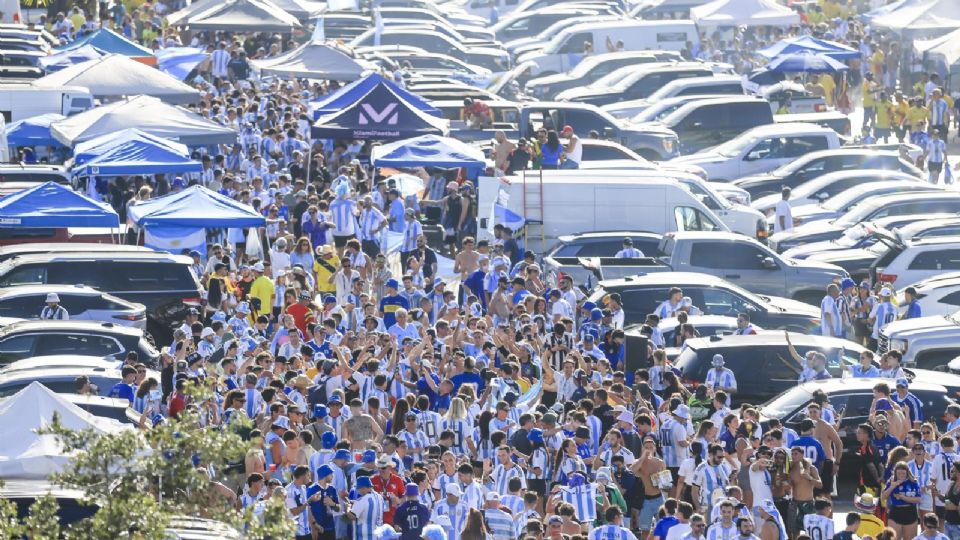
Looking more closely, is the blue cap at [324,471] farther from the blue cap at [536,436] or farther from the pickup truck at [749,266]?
the pickup truck at [749,266]

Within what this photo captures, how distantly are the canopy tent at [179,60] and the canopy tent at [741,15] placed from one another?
13.6m

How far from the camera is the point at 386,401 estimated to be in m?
19.3

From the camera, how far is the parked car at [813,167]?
33.5 m

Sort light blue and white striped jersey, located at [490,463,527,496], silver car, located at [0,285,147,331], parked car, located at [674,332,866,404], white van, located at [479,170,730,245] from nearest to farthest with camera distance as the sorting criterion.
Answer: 1. light blue and white striped jersey, located at [490,463,527,496]
2. parked car, located at [674,332,866,404]
3. silver car, located at [0,285,147,331]
4. white van, located at [479,170,730,245]

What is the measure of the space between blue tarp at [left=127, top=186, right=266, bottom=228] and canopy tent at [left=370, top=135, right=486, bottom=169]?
3512mm

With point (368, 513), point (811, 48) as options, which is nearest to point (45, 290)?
point (368, 513)

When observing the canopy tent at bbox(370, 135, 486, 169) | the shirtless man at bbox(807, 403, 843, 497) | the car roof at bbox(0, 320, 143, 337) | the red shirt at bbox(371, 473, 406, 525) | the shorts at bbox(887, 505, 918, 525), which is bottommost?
the shorts at bbox(887, 505, 918, 525)

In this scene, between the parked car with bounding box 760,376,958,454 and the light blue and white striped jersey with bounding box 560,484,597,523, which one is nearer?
the light blue and white striped jersey with bounding box 560,484,597,523

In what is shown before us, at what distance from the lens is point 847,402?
1967 cm

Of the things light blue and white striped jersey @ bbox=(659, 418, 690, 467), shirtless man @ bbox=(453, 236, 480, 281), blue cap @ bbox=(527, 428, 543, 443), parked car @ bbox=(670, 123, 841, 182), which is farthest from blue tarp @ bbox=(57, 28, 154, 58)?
blue cap @ bbox=(527, 428, 543, 443)

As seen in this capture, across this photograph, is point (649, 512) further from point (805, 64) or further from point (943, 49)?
point (805, 64)

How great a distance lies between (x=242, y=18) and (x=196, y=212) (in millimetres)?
17734

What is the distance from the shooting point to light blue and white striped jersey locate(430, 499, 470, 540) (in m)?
15.8

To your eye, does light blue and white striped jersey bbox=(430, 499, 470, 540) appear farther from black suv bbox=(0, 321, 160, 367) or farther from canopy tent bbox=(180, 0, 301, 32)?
canopy tent bbox=(180, 0, 301, 32)
